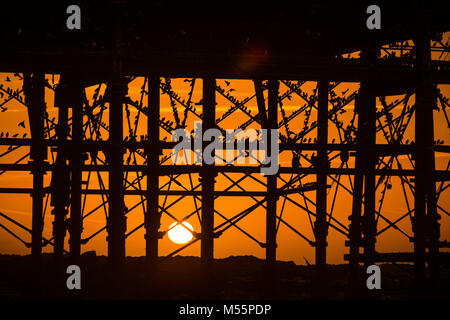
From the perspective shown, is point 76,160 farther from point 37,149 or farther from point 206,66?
point 37,149

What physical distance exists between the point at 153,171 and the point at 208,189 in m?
1.11

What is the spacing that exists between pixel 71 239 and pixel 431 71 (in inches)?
288

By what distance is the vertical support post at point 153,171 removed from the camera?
555 inches

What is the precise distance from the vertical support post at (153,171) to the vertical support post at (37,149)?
2843 millimetres

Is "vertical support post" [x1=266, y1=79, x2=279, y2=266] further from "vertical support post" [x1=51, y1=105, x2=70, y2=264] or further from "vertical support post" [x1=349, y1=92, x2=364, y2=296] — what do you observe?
"vertical support post" [x1=51, y1=105, x2=70, y2=264]

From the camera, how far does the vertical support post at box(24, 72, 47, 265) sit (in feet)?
55.3

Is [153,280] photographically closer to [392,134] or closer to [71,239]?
[71,239]

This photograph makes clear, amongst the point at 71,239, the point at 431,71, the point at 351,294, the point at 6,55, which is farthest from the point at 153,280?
the point at 431,71

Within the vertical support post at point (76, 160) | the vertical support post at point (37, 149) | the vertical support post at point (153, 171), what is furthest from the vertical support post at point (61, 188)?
the vertical support post at point (153, 171)

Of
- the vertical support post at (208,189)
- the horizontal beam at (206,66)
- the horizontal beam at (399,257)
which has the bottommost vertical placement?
the horizontal beam at (399,257)

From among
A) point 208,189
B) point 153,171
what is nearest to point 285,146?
point 208,189

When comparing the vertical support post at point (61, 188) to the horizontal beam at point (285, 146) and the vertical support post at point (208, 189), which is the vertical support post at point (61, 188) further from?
the vertical support post at point (208, 189)

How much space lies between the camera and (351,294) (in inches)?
584

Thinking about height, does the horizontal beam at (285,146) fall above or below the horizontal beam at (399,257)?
above
